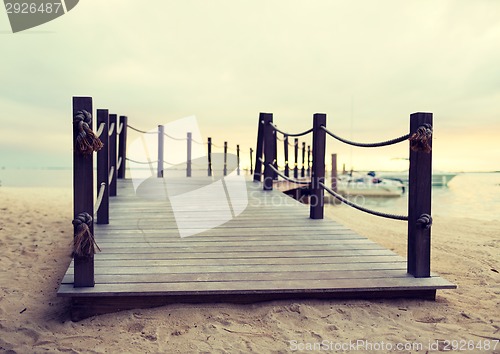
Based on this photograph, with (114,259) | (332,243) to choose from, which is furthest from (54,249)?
(332,243)

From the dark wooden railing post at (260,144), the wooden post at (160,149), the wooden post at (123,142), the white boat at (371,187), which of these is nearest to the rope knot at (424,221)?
the dark wooden railing post at (260,144)

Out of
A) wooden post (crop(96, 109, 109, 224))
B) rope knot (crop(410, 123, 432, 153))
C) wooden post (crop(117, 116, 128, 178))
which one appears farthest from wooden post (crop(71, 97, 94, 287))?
wooden post (crop(117, 116, 128, 178))

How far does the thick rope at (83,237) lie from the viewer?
8.39ft

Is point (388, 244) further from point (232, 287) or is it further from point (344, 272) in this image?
point (232, 287)

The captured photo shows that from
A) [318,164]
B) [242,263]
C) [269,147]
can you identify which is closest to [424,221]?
[242,263]

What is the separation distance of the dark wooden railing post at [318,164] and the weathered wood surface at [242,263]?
0.52 feet

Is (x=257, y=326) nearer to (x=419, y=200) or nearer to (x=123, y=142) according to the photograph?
(x=419, y=200)

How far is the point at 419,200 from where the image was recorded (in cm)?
287

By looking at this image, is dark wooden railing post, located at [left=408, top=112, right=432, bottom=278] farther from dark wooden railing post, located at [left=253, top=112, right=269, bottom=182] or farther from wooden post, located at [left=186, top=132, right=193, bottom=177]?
wooden post, located at [left=186, top=132, right=193, bottom=177]

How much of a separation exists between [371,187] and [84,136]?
22.9 meters

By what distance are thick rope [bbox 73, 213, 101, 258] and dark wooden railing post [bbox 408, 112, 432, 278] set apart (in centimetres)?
212

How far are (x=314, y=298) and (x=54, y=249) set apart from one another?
141 inches

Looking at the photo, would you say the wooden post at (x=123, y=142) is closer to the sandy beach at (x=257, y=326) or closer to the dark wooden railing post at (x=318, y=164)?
the dark wooden railing post at (x=318, y=164)

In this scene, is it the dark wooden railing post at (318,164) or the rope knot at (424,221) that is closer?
the rope knot at (424,221)
